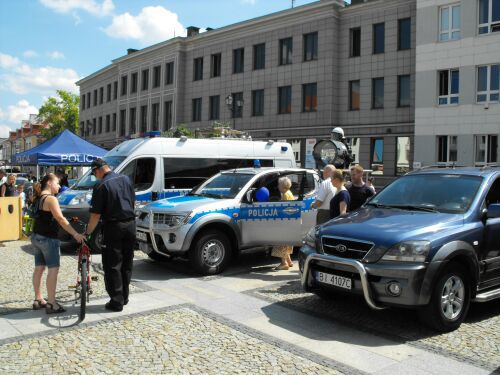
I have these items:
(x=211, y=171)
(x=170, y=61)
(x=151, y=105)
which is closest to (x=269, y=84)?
(x=170, y=61)

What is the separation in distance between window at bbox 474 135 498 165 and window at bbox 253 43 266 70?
14377 millimetres

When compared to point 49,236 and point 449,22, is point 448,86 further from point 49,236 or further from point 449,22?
point 49,236

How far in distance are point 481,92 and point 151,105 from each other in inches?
1045

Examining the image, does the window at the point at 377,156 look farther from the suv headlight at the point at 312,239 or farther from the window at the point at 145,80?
the window at the point at 145,80

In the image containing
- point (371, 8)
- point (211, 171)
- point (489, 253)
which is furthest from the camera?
point (371, 8)

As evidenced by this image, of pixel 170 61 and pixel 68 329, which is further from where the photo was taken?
pixel 170 61

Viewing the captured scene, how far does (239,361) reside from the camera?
4586mm

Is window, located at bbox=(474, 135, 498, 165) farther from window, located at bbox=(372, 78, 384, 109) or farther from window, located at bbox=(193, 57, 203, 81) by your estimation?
window, located at bbox=(193, 57, 203, 81)

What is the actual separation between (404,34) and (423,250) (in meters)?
24.2

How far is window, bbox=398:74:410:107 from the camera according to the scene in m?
26.6

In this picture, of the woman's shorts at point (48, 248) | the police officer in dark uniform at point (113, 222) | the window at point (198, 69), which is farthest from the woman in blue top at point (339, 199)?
the window at point (198, 69)

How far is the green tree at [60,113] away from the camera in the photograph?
64.8 meters

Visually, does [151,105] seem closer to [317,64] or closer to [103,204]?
[317,64]

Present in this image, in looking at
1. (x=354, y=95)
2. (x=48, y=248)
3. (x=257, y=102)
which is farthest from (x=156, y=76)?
(x=48, y=248)
